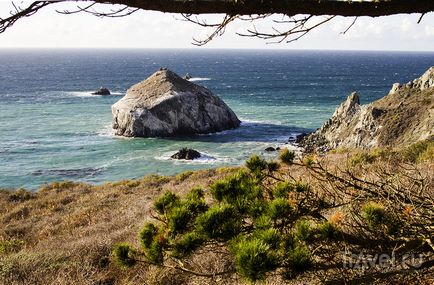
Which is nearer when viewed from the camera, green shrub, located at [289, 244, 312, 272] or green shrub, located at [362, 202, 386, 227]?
green shrub, located at [289, 244, 312, 272]

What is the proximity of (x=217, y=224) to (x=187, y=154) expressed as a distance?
3742 centimetres

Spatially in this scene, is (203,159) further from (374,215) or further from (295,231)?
(374,215)

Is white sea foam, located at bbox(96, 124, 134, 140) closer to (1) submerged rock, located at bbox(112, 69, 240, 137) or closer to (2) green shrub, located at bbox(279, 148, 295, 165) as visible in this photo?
(1) submerged rock, located at bbox(112, 69, 240, 137)

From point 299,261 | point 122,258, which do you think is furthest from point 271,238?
point 122,258

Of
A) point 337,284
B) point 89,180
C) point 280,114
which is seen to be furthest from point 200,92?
point 337,284

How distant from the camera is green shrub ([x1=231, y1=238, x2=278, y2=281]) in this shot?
130 inches

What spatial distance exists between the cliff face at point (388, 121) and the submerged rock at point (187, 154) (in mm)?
11777

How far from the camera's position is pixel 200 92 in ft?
181

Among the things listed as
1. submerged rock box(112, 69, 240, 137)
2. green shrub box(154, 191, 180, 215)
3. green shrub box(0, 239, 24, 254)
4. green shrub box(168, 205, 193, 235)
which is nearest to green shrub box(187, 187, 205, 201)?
green shrub box(154, 191, 180, 215)

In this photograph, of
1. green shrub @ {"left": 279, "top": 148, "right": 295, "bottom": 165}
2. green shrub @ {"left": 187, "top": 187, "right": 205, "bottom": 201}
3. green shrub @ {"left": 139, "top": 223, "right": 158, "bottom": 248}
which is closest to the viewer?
green shrub @ {"left": 139, "top": 223, "right": 158, "bottom": 248}

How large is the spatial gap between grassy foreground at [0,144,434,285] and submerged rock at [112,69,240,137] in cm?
2759

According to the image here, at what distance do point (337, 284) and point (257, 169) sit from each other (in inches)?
80.3

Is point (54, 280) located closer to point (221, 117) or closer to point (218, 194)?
point (218, 194)

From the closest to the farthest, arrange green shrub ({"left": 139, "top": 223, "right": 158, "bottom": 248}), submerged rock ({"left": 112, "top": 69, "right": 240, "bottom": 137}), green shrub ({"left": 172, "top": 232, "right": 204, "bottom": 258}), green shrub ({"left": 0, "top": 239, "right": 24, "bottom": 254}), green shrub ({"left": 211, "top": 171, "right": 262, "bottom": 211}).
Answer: green shrub ({"left": 172, "top": 232, "right": 204, "bottom": 258}) → green shrub ({"left": 139, "top": 223, "right": 158, "bottom": 248}) → green shrub ({"left": 211, "top": 171, "right": 262, "bottom": 211}) → green shrub ({"left": 0, "top": 239, "right": 24, "bottom": 254}) → submerged rock ({"left": 112, "top": 69, "right": 240, "bottom": 137})
